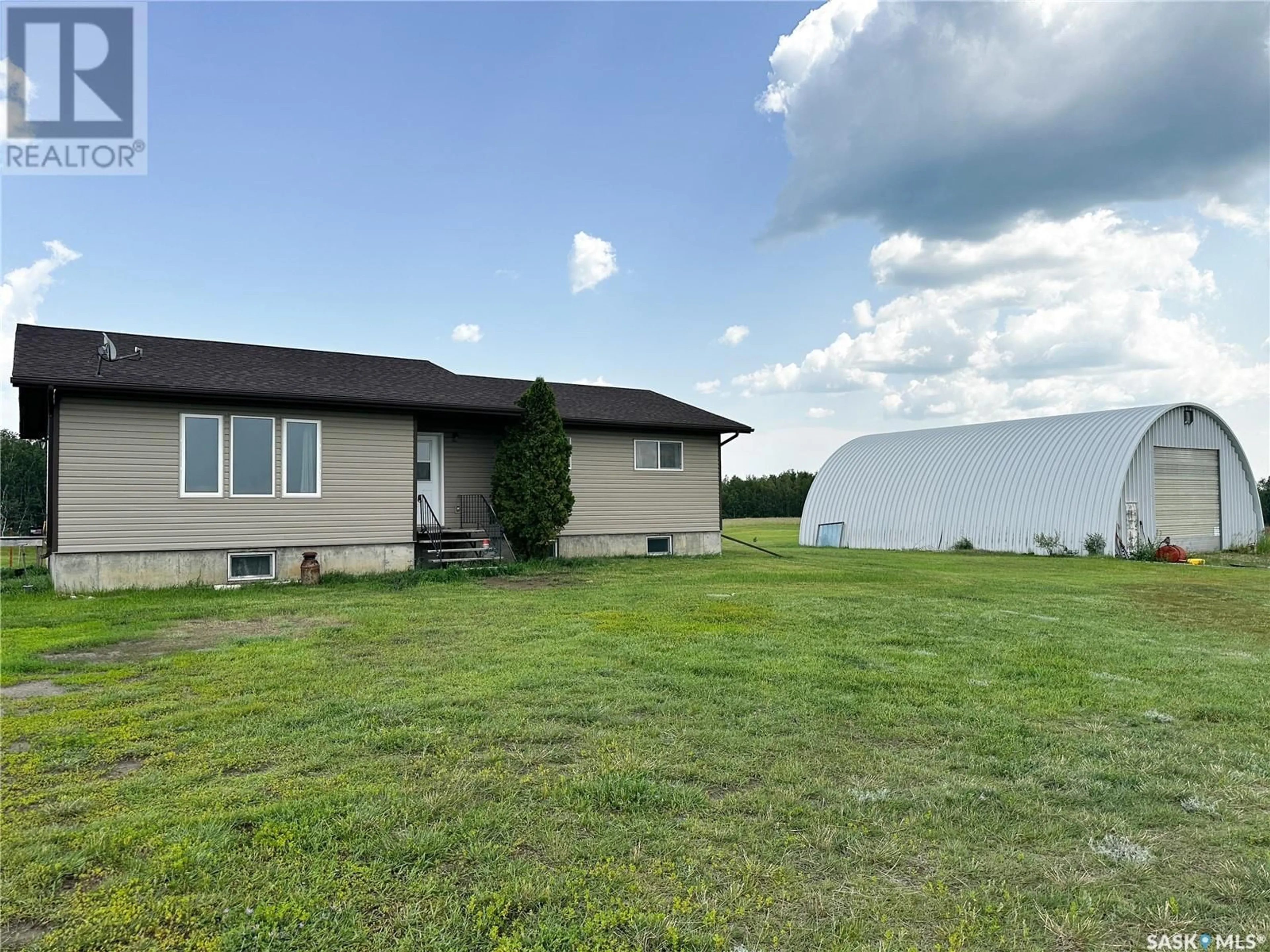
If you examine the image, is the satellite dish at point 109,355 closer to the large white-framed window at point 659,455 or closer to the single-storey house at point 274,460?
the single-storey house at point 274,460

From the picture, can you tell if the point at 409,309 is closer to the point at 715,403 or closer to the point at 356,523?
the point at 356,523

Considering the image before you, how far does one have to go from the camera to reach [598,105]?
17.2 m

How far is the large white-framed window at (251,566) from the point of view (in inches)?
493

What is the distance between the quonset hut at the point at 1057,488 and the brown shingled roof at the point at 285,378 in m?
11.0

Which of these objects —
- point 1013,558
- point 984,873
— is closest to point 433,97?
point 984,873

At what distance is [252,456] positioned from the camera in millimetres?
12797

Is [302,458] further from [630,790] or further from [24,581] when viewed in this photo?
[630,790]

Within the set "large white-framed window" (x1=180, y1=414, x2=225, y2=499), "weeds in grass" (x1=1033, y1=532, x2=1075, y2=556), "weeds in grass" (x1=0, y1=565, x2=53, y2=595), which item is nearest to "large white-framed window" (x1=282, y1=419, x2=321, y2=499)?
"large white-framed window" (x1=180, y1=414, x2=225, y2=499)

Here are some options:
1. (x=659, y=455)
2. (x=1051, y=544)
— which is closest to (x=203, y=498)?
(x=659, y=455)

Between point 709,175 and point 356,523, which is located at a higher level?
point 709,175

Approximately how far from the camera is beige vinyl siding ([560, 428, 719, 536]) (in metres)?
16.9

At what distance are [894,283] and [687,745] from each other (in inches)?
759

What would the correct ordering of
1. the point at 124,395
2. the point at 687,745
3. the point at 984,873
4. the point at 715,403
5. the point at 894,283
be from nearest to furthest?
the point at 984,873, the point at 687,745, the point at 124,395, the point at 894,283, the point at 715,403

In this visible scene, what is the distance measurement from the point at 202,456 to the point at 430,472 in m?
4.53
